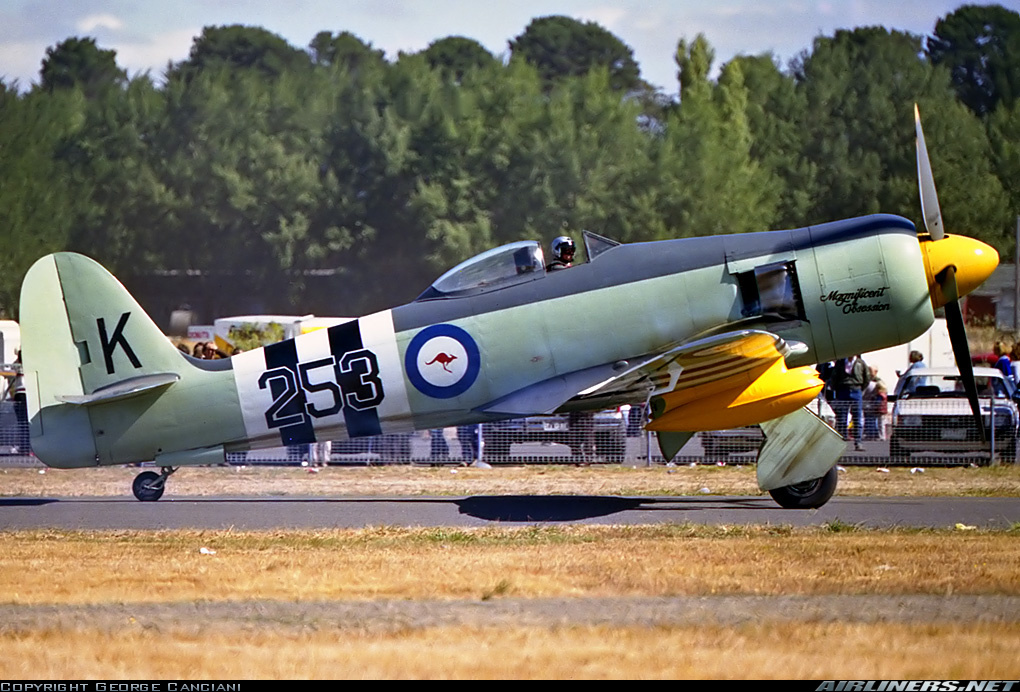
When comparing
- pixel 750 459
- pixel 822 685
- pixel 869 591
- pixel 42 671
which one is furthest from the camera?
pixel 750 459

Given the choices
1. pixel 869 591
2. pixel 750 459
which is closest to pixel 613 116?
pixel 750 459

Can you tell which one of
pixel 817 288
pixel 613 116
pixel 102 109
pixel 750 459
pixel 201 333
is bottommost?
pixel 750 459

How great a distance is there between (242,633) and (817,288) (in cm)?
719

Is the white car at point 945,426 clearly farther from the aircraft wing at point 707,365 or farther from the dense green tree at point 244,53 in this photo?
the dense green tree at point 244,53

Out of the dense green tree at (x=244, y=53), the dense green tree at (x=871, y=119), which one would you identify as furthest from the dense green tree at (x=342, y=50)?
the dense green tree at (x=871, y=119)

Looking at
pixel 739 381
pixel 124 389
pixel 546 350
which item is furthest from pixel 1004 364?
pixel 124 389

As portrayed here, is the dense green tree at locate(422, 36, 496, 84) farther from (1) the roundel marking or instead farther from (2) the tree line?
(1) the roundel marking

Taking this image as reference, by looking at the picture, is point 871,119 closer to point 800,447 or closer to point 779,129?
point 779,129

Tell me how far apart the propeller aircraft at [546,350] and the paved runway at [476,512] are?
552mm

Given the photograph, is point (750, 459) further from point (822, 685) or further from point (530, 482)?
point (822, 685)

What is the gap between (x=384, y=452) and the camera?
681 inches

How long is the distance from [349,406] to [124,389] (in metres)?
2.26

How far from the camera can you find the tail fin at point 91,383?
12250 millimetres

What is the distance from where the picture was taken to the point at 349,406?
12258 millimetres
